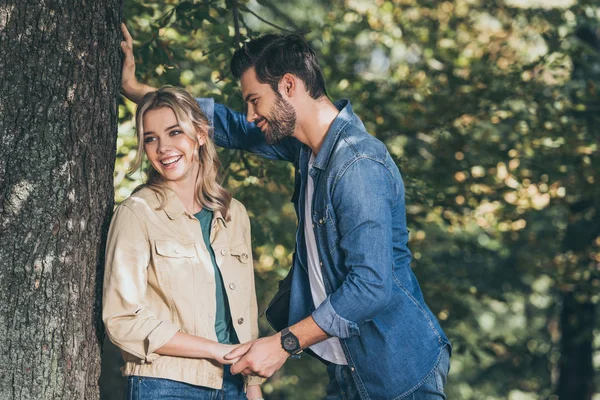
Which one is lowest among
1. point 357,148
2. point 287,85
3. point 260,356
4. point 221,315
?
point 260,356

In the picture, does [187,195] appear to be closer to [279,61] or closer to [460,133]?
[279,61]

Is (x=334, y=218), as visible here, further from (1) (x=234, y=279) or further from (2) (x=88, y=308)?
(2) (x=88, y=308)

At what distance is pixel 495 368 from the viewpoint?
11.7 meters

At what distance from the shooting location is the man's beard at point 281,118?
10.4 feet

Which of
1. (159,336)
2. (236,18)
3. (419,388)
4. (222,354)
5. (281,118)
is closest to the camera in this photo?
(159,336)

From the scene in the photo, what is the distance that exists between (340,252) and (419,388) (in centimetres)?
60

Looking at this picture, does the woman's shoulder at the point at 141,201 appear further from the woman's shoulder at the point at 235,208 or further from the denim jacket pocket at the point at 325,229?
the denim jacket pocket at the point at 325,229

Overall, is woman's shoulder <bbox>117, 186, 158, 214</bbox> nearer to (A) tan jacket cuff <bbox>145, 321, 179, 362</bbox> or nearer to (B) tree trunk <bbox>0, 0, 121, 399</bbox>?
(B) tree trunk <bbox>0, 0, 121, 399</bbox>

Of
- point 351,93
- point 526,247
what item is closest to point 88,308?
point 351,93

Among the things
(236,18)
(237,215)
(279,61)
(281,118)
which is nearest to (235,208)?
(237,215)

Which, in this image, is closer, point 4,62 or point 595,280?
point 4,62

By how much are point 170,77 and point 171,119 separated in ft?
4.98

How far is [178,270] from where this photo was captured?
9.38 feet

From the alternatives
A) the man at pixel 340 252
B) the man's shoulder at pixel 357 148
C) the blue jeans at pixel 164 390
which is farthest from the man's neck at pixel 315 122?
the blue jeans at pixel 164 390
